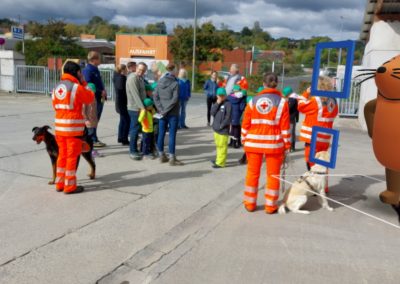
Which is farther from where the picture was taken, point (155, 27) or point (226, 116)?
point (155, 27)

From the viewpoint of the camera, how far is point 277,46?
253 ft

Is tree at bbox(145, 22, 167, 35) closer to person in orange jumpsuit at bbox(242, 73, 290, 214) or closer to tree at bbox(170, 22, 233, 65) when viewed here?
tree at bbox(170, 22, 233, 65)

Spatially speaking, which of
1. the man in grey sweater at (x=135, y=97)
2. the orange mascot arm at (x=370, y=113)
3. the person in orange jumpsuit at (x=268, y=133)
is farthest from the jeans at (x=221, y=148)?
the orange mascot arm at (x=370, y=113)

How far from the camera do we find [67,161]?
5355 mm

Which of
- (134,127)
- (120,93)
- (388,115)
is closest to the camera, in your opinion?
(388,115)

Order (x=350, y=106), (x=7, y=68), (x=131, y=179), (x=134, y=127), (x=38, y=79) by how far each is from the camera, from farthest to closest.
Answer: (x=7, y=68) < (x=38, y=79) < (x=350, y=106) < (x=134, y=127) < (x=131, y=179)

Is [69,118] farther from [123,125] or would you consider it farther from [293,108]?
[293,108]

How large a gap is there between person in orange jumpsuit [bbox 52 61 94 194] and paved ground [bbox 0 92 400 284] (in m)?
0.42

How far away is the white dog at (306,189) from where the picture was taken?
16.9 feet

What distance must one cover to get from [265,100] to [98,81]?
4400 mm

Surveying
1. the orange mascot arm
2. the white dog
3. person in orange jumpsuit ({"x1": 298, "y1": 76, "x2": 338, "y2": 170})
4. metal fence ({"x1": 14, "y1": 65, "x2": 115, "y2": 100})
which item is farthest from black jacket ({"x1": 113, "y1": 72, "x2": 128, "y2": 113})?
metal fence ({"x1": 14, "y1": 65, "x2": 115, "y2": 100})

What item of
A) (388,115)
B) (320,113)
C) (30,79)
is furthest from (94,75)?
(30,79)

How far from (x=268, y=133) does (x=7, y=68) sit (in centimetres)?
1866

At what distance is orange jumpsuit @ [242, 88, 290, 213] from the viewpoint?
16.0 feet
